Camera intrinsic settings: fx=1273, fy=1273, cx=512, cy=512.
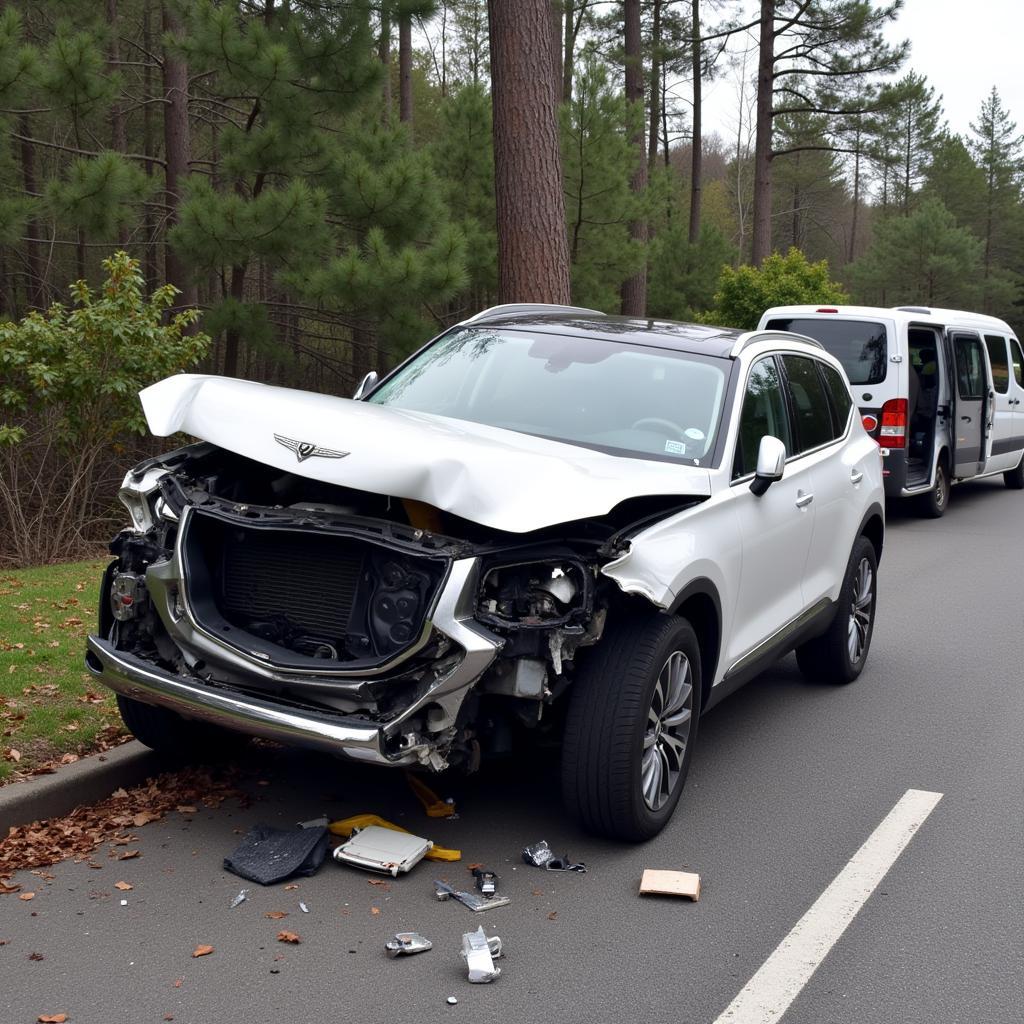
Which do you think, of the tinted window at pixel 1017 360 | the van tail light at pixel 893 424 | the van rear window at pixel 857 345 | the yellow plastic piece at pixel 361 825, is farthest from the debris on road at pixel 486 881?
the tinted window at pixel 1017 360

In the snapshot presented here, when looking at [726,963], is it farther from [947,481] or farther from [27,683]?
[947,481]

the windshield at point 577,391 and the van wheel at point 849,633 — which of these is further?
the van wheel at point 849,633

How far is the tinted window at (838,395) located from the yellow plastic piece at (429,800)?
10.7 feet

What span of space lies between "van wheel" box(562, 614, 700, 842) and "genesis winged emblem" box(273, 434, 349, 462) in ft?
3.82

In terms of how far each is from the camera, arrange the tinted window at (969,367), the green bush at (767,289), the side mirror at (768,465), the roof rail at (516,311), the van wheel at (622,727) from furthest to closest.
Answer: the green bush at (767,289) → the tinted window at (969,367) → the roof rail at (516,311) → the side mirror at (768,465) → the van wheel at (622,727)

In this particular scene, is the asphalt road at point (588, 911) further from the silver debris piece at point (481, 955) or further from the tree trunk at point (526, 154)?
the tree trunk at point (526, 154)

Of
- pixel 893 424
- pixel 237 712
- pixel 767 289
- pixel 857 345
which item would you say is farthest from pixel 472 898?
pixel 767 289

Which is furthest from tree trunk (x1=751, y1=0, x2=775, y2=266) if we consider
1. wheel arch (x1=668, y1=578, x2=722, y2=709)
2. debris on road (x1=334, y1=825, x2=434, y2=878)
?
debris on road (x1=334, y1=825, x2=434, y2=878)

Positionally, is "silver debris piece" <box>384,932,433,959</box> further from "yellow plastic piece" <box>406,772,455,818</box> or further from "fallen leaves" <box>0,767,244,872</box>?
"fallen leaves" <box>0,767,244,872</box>

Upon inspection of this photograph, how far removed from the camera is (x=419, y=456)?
433 centimetres

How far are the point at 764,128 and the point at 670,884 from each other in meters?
26.4

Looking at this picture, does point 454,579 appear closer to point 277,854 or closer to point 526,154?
point 277,854

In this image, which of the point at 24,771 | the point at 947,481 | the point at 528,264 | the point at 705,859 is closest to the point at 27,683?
the point at 24,771

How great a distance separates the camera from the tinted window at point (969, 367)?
47.4ft
